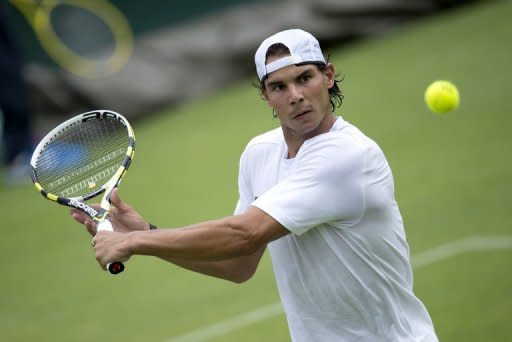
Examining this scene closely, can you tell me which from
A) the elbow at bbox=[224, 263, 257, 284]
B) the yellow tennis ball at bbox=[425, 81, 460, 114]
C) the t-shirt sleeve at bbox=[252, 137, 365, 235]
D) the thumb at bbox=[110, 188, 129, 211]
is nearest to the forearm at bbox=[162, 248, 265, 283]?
the elbow at bbox=[224, 263, 257, 284]

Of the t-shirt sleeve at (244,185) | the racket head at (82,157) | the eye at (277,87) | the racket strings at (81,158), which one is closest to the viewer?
the eye at (277,87)

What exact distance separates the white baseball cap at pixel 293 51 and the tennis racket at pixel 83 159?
711 millimetres

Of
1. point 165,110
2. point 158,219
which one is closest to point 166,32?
point 165,110

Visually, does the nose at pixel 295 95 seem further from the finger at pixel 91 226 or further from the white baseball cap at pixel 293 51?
the finger at pixel 91 226

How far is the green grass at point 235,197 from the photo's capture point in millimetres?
6715

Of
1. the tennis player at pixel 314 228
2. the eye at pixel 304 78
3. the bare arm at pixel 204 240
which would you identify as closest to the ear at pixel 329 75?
the tennis player at pixel 314 228

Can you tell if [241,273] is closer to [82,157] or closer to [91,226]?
[91,226]

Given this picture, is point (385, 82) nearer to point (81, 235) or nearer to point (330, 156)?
point (81, 235)

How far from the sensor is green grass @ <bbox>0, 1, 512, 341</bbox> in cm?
671

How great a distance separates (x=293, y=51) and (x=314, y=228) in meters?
0.70

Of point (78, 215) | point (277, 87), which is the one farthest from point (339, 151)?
point (78, 215)

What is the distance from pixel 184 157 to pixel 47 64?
3281 mm

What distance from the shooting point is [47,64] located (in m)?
13.1

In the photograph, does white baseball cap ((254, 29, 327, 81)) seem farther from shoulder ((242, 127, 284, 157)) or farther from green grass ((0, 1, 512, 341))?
green grass ((0, 1, 512, 341))
